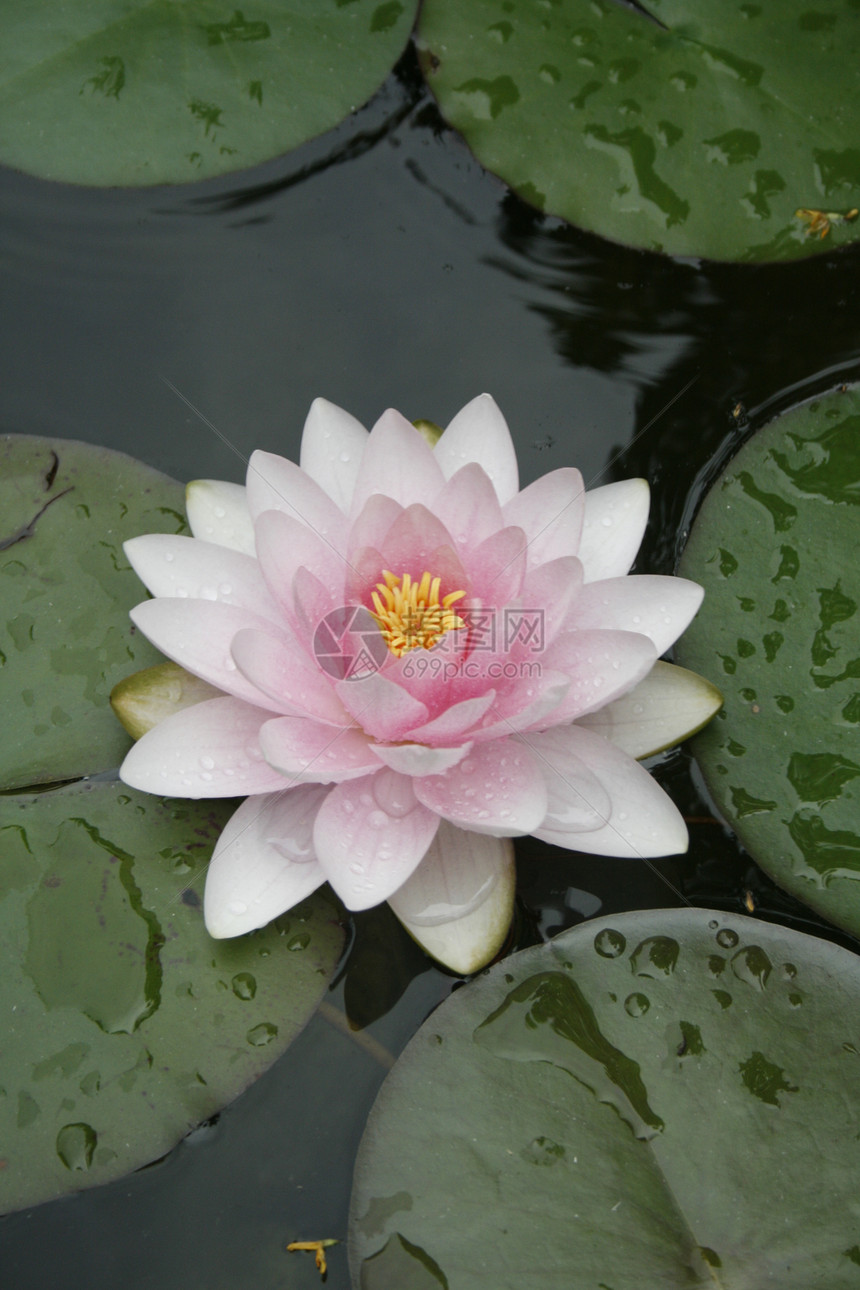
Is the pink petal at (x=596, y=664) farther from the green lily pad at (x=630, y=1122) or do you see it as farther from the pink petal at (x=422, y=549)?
the green lily pad at (x=630, y=1122)

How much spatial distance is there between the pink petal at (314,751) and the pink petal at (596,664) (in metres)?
0.47

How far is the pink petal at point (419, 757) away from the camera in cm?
169

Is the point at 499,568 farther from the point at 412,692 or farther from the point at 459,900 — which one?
the point at 459,900

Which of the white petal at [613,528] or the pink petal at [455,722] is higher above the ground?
the white petal at [613,528]

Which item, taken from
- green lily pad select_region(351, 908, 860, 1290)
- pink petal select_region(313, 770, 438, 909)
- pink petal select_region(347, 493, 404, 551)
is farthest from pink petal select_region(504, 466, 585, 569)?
green lily pad select_region(351, 908, 860, 1290)

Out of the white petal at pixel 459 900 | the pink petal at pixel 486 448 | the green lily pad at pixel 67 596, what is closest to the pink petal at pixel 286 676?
the white petal at pixel 459 900

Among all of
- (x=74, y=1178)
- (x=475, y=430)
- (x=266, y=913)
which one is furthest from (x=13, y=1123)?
(x=475, y=430)

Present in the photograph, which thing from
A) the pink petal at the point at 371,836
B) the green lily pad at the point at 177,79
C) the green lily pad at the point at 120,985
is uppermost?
the green lily pad at the point at 177,79

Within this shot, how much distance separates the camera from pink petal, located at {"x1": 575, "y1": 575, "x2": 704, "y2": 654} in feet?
6.63

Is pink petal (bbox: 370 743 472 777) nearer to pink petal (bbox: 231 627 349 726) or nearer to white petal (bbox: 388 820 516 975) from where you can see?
pink petal (bbox: 231 627 349 726)

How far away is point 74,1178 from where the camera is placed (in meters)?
1.81

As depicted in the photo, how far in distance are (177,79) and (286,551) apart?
76.7 inches

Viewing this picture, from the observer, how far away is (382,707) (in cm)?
175

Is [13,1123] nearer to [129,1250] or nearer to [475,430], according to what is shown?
[129,1250]
